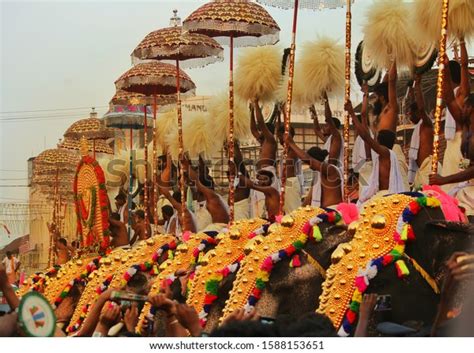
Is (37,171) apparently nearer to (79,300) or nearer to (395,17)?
(79,300)

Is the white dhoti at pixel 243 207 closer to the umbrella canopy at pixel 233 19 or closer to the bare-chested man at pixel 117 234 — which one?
the bare-chested man at pixel 117 234

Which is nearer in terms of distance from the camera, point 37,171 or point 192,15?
point 192,15

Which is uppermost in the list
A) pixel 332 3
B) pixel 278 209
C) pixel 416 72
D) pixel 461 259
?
pixel 332 3

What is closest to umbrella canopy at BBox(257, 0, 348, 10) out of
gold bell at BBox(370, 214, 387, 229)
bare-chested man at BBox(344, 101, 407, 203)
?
bare-chested man at BBox(344, 101, 407, 203)

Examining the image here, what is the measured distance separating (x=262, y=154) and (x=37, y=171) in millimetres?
6244

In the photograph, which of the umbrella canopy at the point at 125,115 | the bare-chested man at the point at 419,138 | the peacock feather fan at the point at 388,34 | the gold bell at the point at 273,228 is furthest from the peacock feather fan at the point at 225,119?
the gold bell at the point at 273,228

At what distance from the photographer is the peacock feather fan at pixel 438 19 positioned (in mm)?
7816

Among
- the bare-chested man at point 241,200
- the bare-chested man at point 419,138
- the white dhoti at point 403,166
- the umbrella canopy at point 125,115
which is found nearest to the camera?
the white dhoti at point 403,166

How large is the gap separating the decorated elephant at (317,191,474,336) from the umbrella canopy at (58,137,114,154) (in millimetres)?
11567

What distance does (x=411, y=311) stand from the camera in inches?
227

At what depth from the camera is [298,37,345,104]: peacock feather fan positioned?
34.7ft

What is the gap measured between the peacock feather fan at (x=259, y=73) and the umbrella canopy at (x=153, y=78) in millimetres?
1125

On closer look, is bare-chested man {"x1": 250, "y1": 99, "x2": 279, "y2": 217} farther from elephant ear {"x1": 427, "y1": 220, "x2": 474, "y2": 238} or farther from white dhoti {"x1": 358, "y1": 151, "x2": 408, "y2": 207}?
elephant ear {"x1": 427, "y1": 220, "x2": 474, "y2": 238}

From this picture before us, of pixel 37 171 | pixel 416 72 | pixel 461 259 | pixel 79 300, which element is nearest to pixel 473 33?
pixel 416 72
